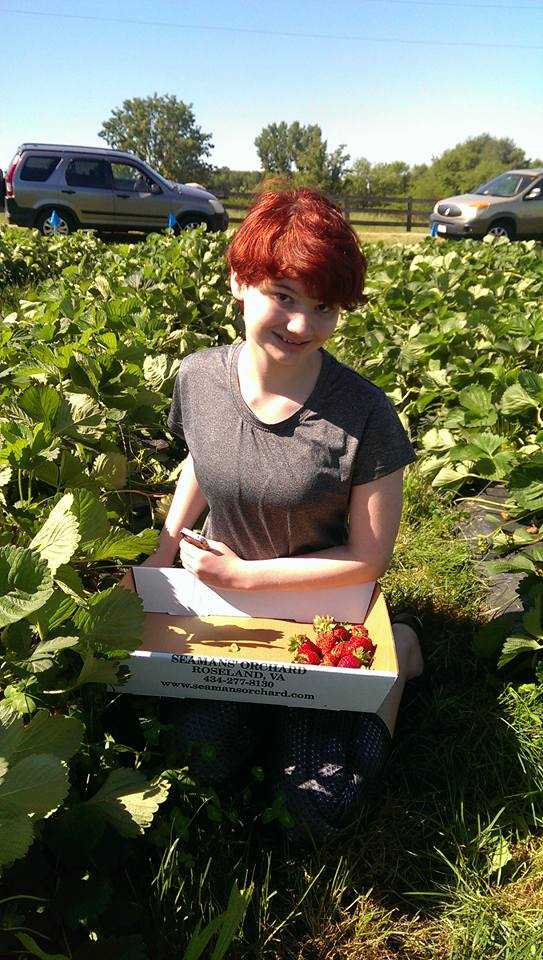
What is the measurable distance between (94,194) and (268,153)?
81.4 meters

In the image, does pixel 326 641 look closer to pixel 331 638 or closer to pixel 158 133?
pixel 331 638

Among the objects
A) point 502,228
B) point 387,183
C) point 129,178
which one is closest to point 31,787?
point 129,178

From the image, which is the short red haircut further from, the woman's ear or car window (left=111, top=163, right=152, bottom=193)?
car window (left=111, top=163, right=152, bottom=193)

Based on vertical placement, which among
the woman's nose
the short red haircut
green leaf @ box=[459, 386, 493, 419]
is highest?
the short red haircut

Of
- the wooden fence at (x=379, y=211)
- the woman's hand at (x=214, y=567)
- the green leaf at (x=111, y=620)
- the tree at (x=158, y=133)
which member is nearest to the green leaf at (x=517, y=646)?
the woman's hand at (x=214, y=567)

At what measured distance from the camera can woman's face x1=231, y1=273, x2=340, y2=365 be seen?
158 cm

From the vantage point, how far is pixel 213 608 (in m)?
1.87

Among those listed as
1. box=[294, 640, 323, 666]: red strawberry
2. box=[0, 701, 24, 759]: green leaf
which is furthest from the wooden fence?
box=[0, 701, 24, 759]: green leaf

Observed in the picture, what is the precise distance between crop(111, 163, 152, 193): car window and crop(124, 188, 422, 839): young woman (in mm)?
12575

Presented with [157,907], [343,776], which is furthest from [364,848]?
[157,907]

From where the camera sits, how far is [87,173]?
1314 cm

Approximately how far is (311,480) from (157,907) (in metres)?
0.90

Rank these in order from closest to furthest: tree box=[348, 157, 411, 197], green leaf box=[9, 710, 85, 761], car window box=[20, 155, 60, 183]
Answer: green leaf box=[9, 710, 85, 761], car window box=[20, 155, 60, 183], tree box=[348, 157, 411, 197]

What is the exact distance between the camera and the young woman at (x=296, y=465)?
159cm
